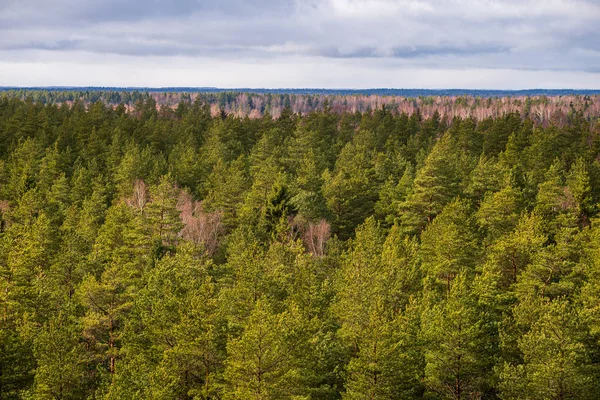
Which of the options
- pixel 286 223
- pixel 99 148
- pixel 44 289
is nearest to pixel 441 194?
pixel 286 223

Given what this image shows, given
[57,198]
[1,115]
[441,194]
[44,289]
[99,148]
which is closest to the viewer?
[44,289]

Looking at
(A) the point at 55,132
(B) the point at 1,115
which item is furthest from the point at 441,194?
(B) the point at 1,115

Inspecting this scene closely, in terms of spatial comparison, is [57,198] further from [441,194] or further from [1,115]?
[1,115]

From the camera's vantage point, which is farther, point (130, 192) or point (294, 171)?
point (294, 171)

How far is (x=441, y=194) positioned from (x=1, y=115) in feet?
341

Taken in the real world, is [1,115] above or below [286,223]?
above

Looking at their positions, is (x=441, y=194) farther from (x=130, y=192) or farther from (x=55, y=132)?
(x=55, y=132)

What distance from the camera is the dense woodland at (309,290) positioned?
104ft

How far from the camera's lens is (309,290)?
3812 cm

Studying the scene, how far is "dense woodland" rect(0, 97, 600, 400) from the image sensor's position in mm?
31625

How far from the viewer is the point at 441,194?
6481cm

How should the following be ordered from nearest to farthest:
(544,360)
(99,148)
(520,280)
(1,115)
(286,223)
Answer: (544,360), (520,280), (286,223), (99,148), (1,115)

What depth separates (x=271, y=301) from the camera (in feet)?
121

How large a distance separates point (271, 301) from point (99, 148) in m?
66.5
